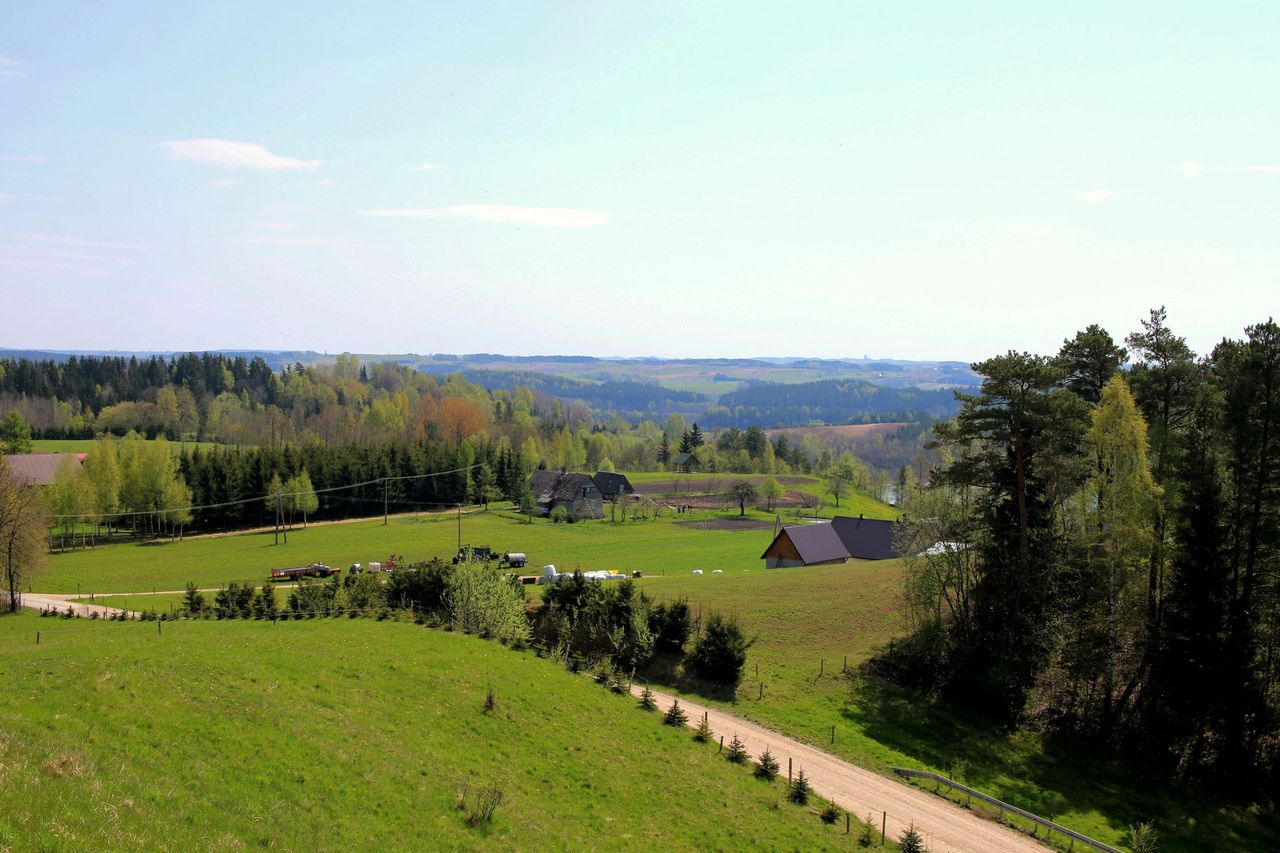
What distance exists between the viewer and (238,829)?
53.2ft

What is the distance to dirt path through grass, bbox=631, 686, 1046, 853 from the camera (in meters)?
26.8

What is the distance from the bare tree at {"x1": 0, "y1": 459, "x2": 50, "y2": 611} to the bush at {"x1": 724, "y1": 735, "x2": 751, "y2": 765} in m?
45.2

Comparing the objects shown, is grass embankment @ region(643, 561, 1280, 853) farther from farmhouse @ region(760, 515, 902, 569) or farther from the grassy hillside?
the grassy hillside

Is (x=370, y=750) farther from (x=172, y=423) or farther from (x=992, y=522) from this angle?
(x=172, y=423)

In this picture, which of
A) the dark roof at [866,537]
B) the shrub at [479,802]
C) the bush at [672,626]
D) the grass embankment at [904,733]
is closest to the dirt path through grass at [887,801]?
the grass embankment at [904,733]

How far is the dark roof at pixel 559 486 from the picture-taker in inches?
4646

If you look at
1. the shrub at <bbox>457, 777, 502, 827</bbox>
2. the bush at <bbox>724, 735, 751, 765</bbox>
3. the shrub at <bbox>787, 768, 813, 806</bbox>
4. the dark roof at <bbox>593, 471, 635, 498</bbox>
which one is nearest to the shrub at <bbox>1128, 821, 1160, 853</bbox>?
the shrub at <bbox>787, 768, 813, 806</bbox>

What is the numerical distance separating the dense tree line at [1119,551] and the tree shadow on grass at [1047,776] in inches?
66.4

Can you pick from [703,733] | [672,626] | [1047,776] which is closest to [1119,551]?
[1047,776]

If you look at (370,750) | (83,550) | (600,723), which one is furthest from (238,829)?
(83,550)

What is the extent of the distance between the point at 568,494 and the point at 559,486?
3.50 metres

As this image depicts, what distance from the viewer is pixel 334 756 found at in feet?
69.5

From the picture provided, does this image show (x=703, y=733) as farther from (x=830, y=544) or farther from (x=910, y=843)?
(x=830, y=544)

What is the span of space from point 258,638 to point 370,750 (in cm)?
1189
